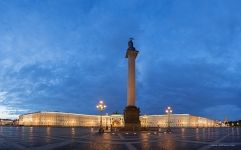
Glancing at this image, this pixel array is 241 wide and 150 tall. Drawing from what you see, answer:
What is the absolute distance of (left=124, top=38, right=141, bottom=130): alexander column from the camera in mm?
50209

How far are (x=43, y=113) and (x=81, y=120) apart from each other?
946 inches

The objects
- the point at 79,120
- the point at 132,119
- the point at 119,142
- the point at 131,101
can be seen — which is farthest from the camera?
the point at 79,120

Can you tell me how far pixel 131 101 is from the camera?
5391cm

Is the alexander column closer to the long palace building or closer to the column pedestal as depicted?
the column pedestal

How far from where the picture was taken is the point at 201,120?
195375 mm

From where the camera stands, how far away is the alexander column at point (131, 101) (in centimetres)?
5021

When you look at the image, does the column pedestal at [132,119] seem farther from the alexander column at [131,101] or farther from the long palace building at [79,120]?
the long palace building at [79,120]

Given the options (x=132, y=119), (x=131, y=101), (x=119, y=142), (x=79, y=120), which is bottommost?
(x=79, y=120)

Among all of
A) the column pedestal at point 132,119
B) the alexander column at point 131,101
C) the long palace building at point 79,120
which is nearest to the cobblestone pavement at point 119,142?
the column pedestal at point 132,119

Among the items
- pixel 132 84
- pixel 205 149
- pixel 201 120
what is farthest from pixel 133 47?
pixel 201 120

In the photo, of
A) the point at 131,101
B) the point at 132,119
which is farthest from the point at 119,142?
the point at 131,101

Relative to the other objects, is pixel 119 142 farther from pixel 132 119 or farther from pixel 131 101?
pixel 131 101

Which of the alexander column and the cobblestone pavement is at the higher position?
the alexander column

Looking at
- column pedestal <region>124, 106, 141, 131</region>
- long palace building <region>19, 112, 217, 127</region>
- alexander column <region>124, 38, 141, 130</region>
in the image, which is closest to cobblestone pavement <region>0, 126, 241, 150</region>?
column pedestal <region>124, 106, 141, 131</region>
